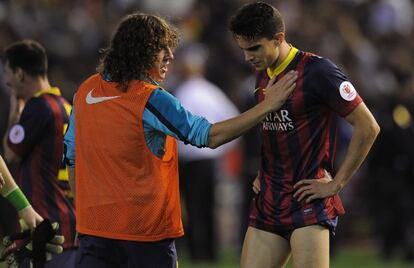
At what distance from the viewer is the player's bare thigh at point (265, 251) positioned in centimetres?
741

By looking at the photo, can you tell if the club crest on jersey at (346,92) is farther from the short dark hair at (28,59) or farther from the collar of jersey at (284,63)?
the short dark hair at (28,59)

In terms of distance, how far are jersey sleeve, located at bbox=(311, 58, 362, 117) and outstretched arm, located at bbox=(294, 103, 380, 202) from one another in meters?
0.06

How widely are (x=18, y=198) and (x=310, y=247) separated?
197 centimetres

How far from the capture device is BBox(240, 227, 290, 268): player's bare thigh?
24.3 ft

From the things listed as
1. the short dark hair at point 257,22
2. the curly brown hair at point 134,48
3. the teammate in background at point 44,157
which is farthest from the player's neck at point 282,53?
the teammate in background at point 44,157

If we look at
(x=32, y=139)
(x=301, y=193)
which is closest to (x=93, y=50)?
(x=32, y=139)

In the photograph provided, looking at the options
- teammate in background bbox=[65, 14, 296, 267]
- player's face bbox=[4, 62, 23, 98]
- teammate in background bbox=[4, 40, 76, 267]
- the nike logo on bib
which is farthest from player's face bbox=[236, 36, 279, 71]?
player's face bbox=[4, 62, 23, 98]

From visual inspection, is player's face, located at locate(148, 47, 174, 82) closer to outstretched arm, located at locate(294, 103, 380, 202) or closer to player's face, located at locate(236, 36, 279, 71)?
player's face, located at locate(236, 36, 279, 71)

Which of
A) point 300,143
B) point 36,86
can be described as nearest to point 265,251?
point 300,143

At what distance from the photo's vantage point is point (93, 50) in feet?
59.7

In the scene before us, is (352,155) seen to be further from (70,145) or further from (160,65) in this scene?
(70,145)

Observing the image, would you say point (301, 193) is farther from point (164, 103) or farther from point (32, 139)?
point (32, 139)

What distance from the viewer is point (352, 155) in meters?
7.21

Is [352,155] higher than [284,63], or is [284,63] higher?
[284,63]
